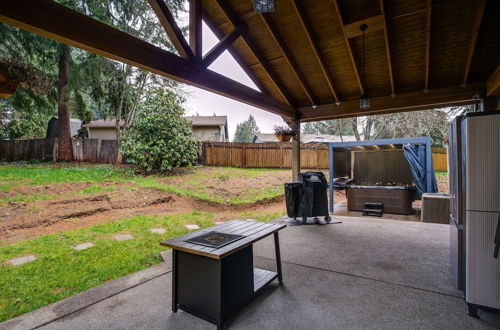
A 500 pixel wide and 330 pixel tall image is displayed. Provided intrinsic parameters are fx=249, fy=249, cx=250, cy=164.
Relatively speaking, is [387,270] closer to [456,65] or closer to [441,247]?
[441,247]

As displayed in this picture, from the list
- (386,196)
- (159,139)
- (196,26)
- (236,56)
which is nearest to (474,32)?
(236,56)

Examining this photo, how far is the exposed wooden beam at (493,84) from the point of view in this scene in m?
3.43

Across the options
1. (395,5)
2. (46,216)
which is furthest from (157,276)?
(395,5)

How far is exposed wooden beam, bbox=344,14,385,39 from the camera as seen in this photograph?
3.26 metres

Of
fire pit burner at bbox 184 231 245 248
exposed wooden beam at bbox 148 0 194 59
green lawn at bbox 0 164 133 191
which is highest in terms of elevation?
exposed wooden beam at bbox 148 0 194 59

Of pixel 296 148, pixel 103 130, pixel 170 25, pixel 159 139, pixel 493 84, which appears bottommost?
pixel 296 148

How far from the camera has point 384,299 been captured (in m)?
2.28

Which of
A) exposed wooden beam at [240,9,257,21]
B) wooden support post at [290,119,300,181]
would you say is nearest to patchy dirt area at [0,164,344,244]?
wooden support post at [290,119,300,181]

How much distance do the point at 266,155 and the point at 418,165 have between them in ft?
25.6

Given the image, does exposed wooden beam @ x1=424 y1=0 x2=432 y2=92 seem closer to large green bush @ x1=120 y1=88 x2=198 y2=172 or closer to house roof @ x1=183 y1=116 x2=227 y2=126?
large green bush @ x1=120 y1=88 x2=198 y2=172

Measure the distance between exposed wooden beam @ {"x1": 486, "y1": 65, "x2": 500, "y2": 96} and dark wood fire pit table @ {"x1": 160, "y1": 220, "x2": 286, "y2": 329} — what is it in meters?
3.91

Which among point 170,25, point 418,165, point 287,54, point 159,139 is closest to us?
point 170,25

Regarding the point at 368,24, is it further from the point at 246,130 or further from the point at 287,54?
the point at 246,130

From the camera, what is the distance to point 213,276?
6.23 ft
